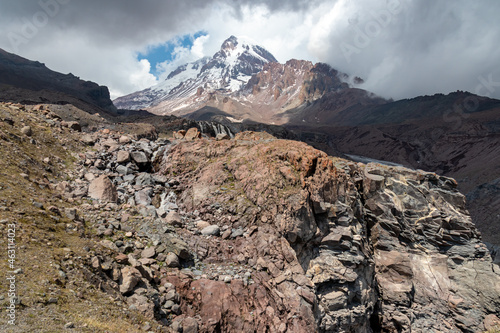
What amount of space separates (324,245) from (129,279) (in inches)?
430

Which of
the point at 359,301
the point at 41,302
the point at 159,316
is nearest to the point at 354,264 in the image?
the point at 359,301

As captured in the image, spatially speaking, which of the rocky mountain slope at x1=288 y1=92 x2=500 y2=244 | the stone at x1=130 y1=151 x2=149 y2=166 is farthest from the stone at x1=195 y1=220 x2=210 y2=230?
the rocky mountain slope at x1=288 y1=92 x2=500 y2=244

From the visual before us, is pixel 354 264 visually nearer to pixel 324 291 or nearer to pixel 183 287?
pixel 324 291

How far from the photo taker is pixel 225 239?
43.2 feet

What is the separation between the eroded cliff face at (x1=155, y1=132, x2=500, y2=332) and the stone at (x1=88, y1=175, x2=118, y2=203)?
154 inches

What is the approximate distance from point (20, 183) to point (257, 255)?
11195 millimetres

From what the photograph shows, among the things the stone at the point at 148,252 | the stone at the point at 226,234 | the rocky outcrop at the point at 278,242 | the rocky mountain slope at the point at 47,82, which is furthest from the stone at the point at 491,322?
the rocky mountain slope at the point at 47,82

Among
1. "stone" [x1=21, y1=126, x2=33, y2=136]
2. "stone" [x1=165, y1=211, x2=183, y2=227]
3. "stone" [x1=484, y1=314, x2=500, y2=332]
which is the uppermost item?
"stone" [x1=21, y1=126, x2=33, y2=136]

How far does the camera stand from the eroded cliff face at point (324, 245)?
11.1 metres

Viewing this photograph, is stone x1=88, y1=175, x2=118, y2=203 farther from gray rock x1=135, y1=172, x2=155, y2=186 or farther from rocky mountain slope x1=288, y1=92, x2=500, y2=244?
rocky mountain slope x1=288, y1=92, x2=500, y2=244

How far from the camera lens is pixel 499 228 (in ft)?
153

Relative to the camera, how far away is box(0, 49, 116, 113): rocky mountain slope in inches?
3765

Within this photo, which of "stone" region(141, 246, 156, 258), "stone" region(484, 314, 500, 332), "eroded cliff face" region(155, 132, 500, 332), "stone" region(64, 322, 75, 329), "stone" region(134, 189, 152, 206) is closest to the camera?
"stone" region(64, 322, 75, 329)

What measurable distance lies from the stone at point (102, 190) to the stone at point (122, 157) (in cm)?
378
